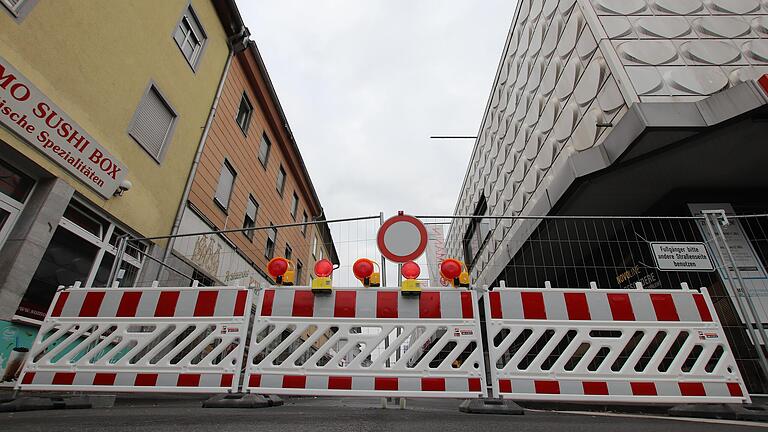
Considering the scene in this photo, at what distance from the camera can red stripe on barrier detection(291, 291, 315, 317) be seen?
12.3 feet

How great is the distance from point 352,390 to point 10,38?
6959 mm

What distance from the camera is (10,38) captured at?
17.5ft

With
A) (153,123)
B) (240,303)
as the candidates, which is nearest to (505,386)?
(240,303)

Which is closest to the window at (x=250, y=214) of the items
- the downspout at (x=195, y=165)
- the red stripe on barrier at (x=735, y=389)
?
the downspout at (x=195, y=165)

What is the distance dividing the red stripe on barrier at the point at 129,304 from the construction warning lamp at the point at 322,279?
1882 mm

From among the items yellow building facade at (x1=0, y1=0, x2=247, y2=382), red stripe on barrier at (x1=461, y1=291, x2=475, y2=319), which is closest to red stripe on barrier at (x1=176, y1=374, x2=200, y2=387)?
red stripe on barrier at (x1=461, y1=291, x2=475, y2=319)

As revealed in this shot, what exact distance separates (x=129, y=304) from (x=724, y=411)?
5729mm

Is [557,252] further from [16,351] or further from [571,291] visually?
[16,351]

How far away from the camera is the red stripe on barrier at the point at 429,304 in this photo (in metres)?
3.67

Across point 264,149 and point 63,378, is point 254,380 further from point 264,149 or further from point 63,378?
point 264,149

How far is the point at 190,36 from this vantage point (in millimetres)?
10742

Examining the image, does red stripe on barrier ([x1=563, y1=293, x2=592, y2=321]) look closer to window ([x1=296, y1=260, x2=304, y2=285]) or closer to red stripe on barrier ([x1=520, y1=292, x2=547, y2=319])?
red stripe on barrier ([x1=520, y1=292, x2=547, y2=319])

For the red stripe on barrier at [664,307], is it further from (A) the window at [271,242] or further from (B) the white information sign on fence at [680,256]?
(A) the window at [271,242]

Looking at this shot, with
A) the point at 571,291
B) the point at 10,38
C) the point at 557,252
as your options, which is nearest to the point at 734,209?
A: the point at 557,252
